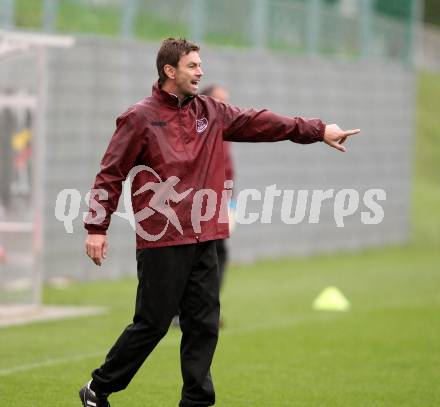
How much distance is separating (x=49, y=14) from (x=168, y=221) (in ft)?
36.2

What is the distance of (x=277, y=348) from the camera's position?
38.4 feet

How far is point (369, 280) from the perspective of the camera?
1923 cm

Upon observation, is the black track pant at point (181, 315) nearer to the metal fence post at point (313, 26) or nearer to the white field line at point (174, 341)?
the white field line at point (174, 341)

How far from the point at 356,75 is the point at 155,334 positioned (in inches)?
774

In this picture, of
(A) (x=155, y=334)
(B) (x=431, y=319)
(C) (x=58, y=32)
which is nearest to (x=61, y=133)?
(C) (x=58, y=32)

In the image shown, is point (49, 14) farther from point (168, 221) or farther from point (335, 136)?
point (168, 221)

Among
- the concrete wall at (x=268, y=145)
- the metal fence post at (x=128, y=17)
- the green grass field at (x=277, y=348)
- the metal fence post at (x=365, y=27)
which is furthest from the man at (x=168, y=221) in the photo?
the metal fence post at (x=365, y=27)

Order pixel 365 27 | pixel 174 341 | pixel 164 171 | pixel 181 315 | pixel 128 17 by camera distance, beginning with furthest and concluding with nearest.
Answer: pixel 365 27 < pixel 128 17 < pixel 174 341 < pixel 181 315 < pixel 164 171

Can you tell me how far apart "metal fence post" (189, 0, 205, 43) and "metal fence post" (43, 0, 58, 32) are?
341cm

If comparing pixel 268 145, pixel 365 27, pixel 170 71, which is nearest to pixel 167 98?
pixel 170 71

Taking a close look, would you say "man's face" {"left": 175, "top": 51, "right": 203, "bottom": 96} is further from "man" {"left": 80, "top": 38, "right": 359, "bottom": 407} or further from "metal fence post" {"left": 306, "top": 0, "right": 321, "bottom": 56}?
"metal fence post" {"left": 306, "top": 0, "right": 321, "bottom": 56}

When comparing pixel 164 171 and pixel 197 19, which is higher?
pixel 197 19

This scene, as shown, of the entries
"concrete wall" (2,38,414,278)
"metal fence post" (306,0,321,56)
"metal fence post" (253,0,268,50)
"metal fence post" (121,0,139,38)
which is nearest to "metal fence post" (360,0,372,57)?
"concrete wall" (2,38,414,278)

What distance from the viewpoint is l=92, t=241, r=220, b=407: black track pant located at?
7.46 metres
